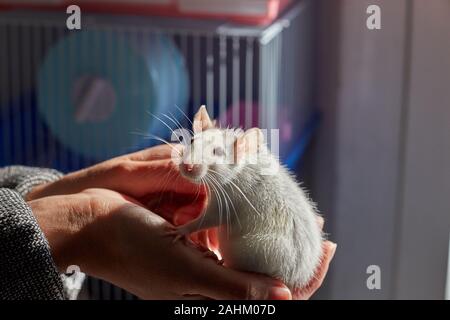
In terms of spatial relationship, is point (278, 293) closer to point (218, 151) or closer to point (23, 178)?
point (218, 151)

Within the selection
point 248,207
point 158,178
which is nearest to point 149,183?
point 158,178

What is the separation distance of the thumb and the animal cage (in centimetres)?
43

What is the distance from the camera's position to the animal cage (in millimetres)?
913

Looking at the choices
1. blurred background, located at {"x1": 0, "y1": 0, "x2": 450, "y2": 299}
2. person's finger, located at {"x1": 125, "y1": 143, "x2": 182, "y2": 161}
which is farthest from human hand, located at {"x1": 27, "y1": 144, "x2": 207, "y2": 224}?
blurred background, located at {"x1": 0, "y1": 0, "x2": 450, "y2": 299}

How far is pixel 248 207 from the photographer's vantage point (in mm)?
472

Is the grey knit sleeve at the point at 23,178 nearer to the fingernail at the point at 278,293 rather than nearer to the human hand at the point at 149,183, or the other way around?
the human hand at the point at 149,183

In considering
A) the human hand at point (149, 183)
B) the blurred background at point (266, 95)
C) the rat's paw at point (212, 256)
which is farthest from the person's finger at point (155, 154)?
the blurred background at point (266, 95)

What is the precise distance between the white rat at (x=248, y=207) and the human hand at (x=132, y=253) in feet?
0.04

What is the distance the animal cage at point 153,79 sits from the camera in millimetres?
913

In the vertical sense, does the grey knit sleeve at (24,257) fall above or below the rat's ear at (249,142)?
below

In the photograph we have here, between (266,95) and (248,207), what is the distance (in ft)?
1.45

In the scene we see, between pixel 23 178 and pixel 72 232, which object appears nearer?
pixel 72 232

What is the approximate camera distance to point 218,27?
3.00 ft
